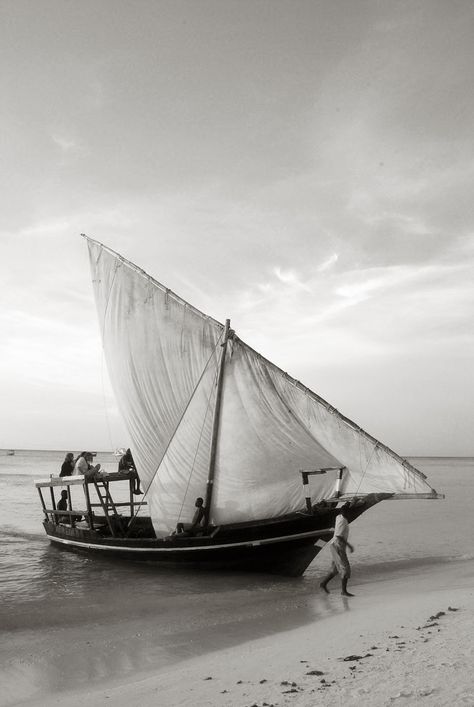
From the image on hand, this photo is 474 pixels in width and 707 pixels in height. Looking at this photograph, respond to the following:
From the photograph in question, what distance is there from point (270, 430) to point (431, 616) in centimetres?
685

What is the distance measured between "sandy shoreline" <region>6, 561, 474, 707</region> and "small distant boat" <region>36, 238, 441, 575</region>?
3975mm

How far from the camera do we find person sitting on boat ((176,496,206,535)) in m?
15.3

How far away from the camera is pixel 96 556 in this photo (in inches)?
696

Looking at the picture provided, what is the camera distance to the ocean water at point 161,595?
365 inches

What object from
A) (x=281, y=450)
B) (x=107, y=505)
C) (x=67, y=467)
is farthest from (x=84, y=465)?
(x=281, y=450)

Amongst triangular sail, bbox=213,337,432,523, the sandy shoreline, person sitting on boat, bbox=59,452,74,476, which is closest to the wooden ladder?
person sitting on boat, bbox=59,452,74,476

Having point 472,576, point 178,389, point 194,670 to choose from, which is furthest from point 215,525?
point 194,670

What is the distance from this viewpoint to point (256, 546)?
14438 millimetres

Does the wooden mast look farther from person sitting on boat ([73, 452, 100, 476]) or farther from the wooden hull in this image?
person sitting on boat ([73, 452, 100, 476])

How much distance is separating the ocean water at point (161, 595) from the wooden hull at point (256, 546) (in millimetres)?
307

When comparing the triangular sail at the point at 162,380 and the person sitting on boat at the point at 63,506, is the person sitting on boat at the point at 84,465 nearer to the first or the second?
the triangular sail at the point at 162,380

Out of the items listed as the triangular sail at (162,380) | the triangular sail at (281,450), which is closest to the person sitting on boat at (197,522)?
the triangular sail at (281,450)

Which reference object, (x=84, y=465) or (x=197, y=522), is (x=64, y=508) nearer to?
(x=84, y=465)

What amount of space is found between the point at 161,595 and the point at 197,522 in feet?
8.25
